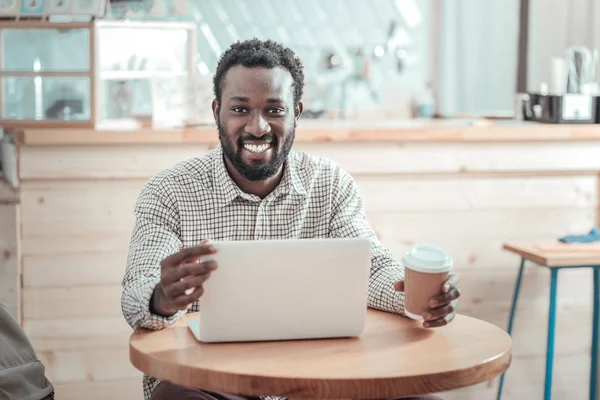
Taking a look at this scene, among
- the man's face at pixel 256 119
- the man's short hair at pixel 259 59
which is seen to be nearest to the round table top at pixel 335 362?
the man's face at pixel 256 119

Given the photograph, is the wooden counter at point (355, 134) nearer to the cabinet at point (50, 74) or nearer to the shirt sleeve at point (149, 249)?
the cabinet at point (50, 74)

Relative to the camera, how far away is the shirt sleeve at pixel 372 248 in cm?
175

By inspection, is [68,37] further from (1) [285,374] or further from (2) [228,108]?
(1) [285,374]

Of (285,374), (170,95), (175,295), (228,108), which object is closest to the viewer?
(285,374)

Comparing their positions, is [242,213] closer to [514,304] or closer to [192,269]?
[192,269]

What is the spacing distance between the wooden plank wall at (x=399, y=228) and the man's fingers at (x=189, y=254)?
1.30m

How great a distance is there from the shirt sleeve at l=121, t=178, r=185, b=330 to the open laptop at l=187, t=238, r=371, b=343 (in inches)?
5.7

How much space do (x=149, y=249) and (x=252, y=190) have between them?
0.30 meters

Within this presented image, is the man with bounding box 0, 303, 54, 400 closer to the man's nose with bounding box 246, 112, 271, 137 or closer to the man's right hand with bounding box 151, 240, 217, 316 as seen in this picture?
the man's right hand with bounding box 151, 240, 217, 316

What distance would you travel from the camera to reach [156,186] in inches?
73.9

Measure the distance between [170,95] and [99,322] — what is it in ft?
2.57

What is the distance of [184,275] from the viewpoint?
4.59ft

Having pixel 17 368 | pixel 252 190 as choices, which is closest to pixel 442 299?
pixel 252 190

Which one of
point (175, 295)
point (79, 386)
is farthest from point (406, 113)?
point (175, 295)
